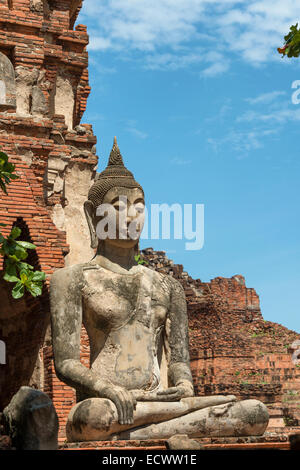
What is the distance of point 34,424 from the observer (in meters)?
4.97

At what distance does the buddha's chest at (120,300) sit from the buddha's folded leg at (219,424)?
88 cm

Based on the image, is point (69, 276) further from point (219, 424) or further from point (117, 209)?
point (219, 424)

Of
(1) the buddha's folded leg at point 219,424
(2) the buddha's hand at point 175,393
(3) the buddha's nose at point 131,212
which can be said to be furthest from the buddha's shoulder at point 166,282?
(1) the buddha's folded leg at point 219,424

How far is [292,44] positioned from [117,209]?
193 cm

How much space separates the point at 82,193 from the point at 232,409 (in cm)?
805

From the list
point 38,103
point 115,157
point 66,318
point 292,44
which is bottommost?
point 66,318

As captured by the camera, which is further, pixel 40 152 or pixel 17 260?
pixel 40 152

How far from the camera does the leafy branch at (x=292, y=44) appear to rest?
7.22 meters

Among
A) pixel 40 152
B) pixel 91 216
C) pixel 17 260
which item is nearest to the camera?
pixel 17 260

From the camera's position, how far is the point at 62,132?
1373cm

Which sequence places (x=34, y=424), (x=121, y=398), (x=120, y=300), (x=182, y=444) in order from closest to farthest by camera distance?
1. (x=34, y=424)
2. (x=182, y=444)
3. (x=121, y=398)
4. (x=120, y=300)

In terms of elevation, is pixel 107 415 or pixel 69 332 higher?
pixel 69 332

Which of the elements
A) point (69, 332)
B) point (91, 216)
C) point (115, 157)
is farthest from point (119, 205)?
point (69, 332)
